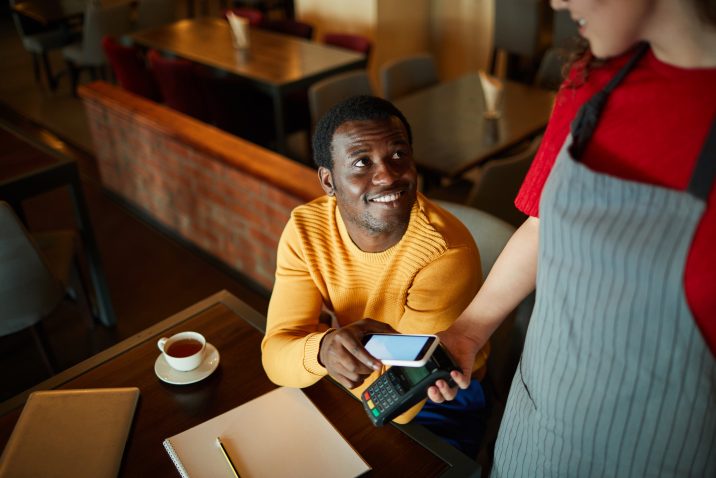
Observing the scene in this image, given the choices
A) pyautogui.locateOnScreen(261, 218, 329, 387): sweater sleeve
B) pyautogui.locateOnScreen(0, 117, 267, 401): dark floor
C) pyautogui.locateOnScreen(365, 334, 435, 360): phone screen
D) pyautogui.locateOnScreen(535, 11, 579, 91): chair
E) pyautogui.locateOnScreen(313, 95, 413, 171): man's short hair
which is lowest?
pyautogui.locateOnScreen(0, 117, 267, 401): dark floor

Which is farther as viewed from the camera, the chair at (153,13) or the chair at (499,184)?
the chair at (153,13)

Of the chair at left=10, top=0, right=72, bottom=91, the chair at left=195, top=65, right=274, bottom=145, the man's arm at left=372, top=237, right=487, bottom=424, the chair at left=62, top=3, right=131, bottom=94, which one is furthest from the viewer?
the chair at left=10, top=0, right=72, bottom=91

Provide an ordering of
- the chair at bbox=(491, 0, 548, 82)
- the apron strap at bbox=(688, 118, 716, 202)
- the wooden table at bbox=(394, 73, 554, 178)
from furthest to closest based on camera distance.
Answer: the chair at bbox=(491, 0, 548, 82)
the wooden table at bbox=(394, 73, 554, 178)
the apron strap at bbox=(688, 118, 716, 202)

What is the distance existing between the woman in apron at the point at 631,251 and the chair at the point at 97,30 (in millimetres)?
5109

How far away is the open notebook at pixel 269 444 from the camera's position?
1172 mm

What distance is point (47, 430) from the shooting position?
48.8 inches

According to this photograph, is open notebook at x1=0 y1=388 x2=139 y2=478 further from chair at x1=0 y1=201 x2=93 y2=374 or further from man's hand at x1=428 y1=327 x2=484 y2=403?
chair at x1=0 y1=201 x2=93 y2=374

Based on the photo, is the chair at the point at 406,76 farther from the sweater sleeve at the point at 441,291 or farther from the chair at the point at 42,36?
the chair at the point at 42,36

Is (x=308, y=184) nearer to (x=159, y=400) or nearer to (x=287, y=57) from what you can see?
(x=159, y=400)

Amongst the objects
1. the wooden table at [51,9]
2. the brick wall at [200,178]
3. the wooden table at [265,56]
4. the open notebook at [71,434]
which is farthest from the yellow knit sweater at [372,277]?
the wooden table at [51,9]

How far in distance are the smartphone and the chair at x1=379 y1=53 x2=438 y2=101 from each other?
8.67 feet

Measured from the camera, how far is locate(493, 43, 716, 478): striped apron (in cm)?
84

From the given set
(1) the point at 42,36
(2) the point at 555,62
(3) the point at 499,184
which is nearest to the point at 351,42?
(2) the point at 555,62

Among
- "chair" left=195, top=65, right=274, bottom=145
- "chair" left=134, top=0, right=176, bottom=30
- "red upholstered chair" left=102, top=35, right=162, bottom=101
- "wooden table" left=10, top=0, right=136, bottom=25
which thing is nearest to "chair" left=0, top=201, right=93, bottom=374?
"chair" left=195, top=65, right=274, bottom=145
